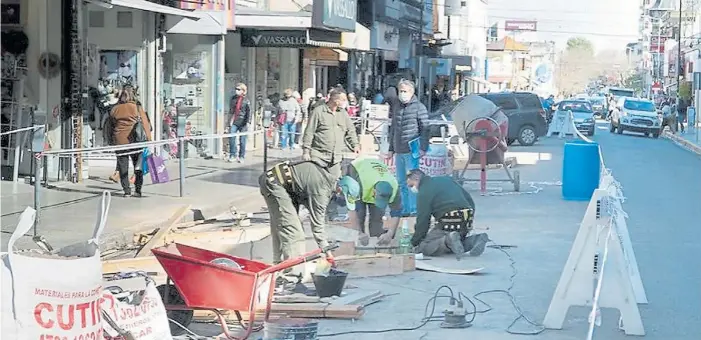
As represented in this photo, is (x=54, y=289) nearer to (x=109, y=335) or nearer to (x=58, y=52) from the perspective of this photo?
(x=109, y=335)

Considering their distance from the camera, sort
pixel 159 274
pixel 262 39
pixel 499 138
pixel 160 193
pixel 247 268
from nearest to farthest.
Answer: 1. pixel 247 268
2. pixel 159 274
3. pixel 160 193
4. pixel 499 138
5. pixel 262 39

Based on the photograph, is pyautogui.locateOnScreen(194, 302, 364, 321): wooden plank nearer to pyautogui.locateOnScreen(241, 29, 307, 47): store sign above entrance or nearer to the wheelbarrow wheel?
the wheelbarrow wheel

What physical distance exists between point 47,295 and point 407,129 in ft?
33.5

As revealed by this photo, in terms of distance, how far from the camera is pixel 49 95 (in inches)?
728

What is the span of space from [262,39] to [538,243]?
1651 centimetres

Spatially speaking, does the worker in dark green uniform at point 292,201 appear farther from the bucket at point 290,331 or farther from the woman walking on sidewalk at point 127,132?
the woman walking on sidewalk at point 127,132

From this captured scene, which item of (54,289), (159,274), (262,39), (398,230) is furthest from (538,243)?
(262,39)

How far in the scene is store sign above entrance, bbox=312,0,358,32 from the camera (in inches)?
1107

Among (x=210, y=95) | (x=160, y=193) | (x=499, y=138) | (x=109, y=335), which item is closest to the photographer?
(x=109, y=335)

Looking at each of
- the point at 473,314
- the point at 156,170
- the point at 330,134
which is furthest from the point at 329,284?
the point at 156,170

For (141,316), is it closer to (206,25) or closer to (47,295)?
(47,295)

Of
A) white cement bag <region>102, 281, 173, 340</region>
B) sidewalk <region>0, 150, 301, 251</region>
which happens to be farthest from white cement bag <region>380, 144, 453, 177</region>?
white cement bag <region>102, 281, 173, 340</region>

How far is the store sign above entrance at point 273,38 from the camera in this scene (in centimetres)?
2903

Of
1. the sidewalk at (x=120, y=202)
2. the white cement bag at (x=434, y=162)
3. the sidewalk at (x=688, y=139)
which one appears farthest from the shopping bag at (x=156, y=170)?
the sidewalk at (x=688, y=139)
